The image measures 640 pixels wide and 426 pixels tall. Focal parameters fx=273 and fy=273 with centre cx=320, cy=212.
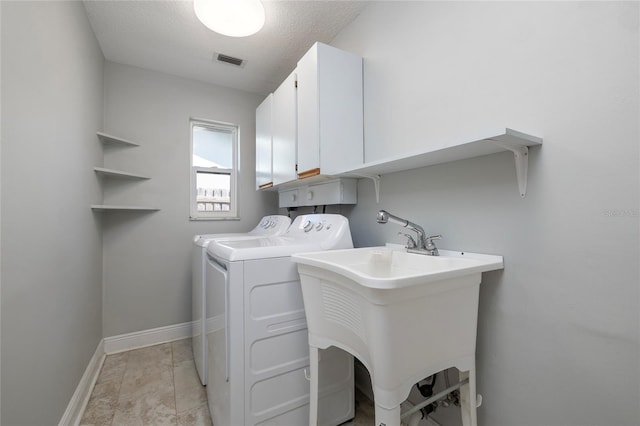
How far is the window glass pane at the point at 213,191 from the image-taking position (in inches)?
111

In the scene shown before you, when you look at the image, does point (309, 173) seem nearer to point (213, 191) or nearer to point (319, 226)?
point (319, 226)

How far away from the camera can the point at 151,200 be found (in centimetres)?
255

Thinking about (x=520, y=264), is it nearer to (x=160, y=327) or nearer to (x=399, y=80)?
(x=399, y=80)

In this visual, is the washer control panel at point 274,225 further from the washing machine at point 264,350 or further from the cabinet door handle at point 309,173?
the washing machine at point 264,350

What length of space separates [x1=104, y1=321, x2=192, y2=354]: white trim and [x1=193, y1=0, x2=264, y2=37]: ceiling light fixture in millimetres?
2557

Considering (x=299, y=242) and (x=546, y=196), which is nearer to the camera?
(x=546, y=196)

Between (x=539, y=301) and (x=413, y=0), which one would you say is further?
(x=413, y=0)

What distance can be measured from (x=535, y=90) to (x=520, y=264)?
656mm

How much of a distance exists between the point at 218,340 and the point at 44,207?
3.31 ft

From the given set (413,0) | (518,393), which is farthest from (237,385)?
(413,0)

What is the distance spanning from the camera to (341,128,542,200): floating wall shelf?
0.92 m

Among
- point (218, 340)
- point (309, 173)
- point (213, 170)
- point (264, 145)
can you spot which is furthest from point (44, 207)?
point (213, 170)

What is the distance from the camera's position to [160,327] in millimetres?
2584

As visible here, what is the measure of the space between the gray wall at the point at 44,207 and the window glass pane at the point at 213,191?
97cm
